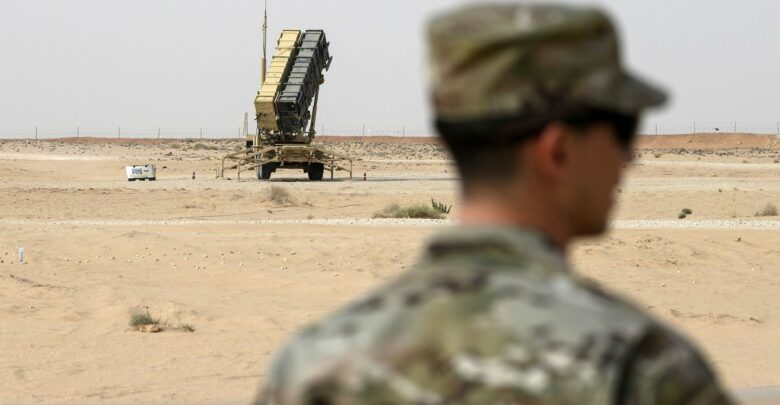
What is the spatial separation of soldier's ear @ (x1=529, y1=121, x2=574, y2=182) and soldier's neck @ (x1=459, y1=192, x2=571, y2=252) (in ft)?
0.13

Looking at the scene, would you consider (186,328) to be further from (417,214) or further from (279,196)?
(279,196)

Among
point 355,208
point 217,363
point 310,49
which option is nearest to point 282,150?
point 310,49

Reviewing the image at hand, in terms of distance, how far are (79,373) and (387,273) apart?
6.10 metres

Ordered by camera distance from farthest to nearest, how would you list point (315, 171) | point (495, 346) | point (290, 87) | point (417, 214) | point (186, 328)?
point (315, 171)
point (290, 87)
point (417, 214)
point (186, 328)
point (495, 346)

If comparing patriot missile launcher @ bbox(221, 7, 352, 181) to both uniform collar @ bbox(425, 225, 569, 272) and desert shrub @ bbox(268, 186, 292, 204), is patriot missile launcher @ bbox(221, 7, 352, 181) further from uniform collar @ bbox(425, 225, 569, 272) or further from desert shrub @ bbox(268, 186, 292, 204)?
uniform collar @ bbox(425, 225, 569, 272)

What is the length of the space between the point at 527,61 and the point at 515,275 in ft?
0.84

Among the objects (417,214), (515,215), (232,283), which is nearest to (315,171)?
(417,214)

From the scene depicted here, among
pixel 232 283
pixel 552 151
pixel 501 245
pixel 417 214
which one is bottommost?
pixel 232 283

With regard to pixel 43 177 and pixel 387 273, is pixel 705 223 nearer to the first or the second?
pixel 387 273

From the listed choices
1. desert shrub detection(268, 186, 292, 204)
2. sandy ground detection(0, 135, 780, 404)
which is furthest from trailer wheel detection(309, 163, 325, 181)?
sandy ground detection(0, 135, 780, 404)

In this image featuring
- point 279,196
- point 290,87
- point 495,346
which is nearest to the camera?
point 495,346

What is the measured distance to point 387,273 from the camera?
16.5m

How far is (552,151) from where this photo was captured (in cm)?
165

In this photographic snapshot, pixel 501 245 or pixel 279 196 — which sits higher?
pixel 501 245
